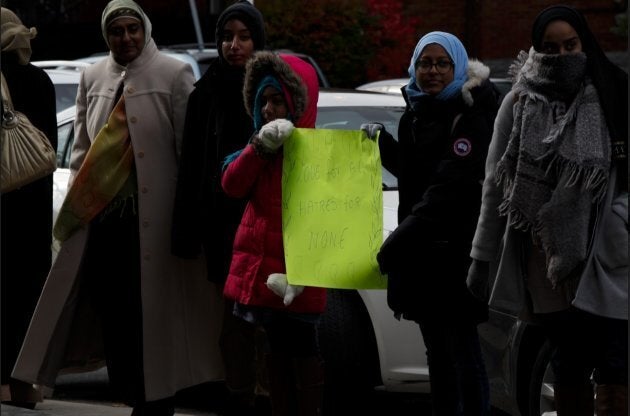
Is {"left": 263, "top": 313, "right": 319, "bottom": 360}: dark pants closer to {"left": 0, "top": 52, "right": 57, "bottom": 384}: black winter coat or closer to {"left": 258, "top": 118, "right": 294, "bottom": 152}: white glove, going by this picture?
{"left": 258, "top": 118, "right": 294, "bottom": 152}: white glove

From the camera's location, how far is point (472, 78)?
236 inches

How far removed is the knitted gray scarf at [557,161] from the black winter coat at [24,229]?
236cm

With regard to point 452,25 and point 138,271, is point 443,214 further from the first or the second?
→ point 452,25

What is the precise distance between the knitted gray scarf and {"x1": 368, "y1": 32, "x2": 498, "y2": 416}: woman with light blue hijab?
1.49 feet

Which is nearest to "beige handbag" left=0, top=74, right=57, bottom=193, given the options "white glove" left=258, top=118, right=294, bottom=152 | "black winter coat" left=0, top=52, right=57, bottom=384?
"black winter coat" left=0, top=52, right=57, bottom=384

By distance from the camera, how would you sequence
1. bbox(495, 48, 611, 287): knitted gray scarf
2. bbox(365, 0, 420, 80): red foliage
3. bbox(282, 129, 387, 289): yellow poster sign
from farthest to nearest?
bbox(365, 0, 420, 80): red foliage < bbox(282, 129, 387, 289): yellow poster sign < bbox(495, 48, 611, 287): knitted gray scarf

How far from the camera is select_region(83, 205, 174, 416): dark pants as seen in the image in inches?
265

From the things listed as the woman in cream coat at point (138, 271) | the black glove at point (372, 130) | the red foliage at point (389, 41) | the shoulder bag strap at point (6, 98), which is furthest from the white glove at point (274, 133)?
the red foliage at point (389, 41)

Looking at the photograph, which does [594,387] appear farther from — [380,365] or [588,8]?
[588,8]

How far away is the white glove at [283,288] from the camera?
5.93m

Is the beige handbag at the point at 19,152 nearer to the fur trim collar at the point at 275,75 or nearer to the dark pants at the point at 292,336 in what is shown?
the fur trim collar at the point at 275,75

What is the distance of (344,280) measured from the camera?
242 inches

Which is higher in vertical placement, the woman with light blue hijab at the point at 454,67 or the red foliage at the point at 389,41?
the woman with light blue hijab at the point at 454,67

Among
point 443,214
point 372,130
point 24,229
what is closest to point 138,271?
point 24,229
